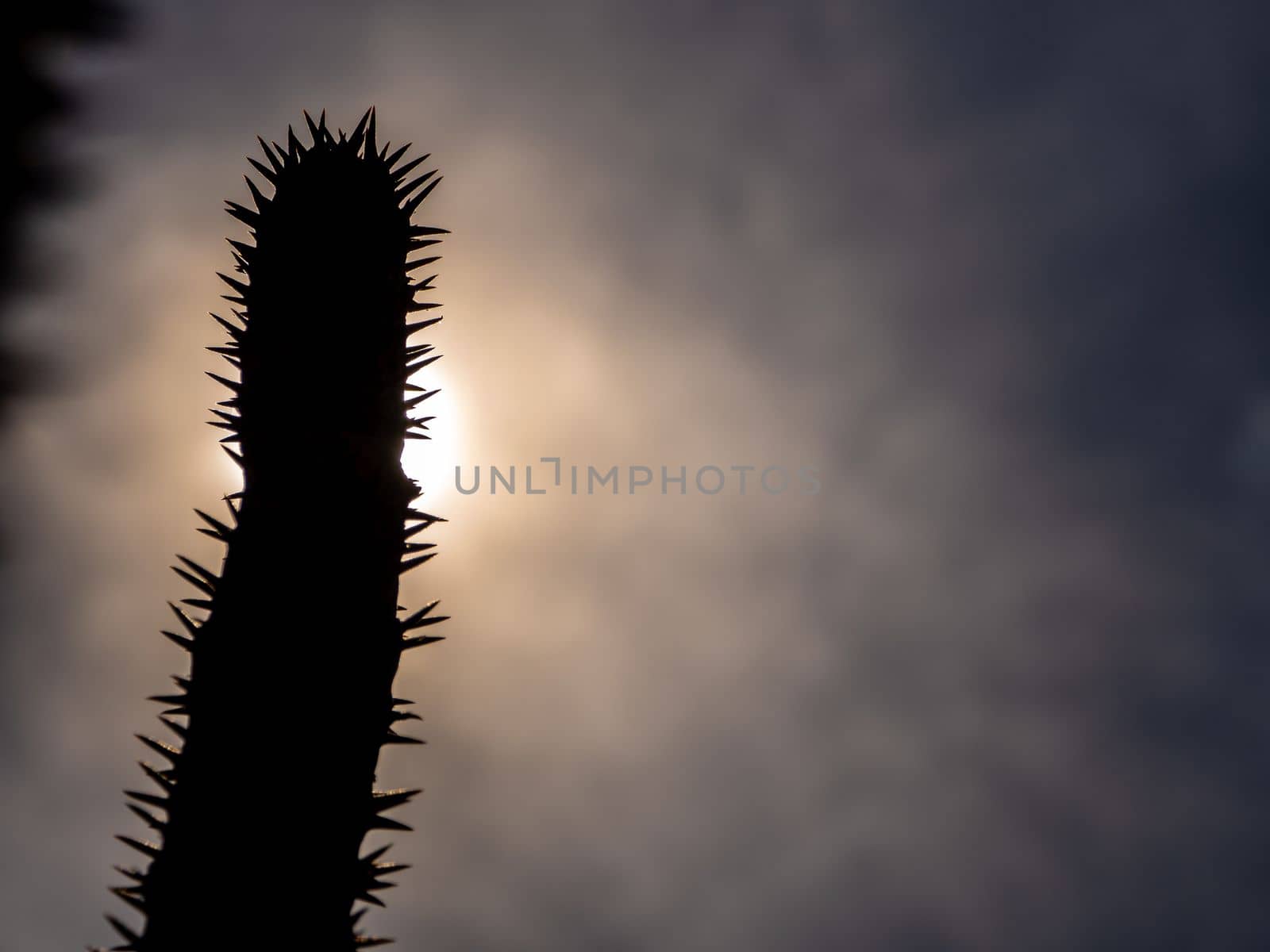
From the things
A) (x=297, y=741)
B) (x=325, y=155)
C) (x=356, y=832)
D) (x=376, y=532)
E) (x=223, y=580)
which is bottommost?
(x=356, y=832)

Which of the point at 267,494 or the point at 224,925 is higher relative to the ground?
the point at 267,494

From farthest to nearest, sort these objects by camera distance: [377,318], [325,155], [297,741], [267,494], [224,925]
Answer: [325,155] → [377,318] → [267,494] → [297,741] → [224,925]

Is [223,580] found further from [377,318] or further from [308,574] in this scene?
[377,318]

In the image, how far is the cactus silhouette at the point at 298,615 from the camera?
385 centimetres

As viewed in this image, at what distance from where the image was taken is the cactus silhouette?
3854 mm

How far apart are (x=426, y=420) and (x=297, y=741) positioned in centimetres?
199

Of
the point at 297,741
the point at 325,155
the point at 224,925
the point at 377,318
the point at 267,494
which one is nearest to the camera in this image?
the point at 224,925

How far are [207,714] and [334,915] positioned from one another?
1075 mm

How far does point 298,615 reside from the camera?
13.6ft

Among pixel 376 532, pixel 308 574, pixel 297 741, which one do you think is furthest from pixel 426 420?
pixel 297 741

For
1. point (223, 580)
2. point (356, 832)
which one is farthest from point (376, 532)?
point (356, 832)

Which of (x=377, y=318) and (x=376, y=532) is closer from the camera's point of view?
(x=376, y=532)

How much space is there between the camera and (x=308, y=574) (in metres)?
4.18

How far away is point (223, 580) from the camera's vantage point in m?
4.21
